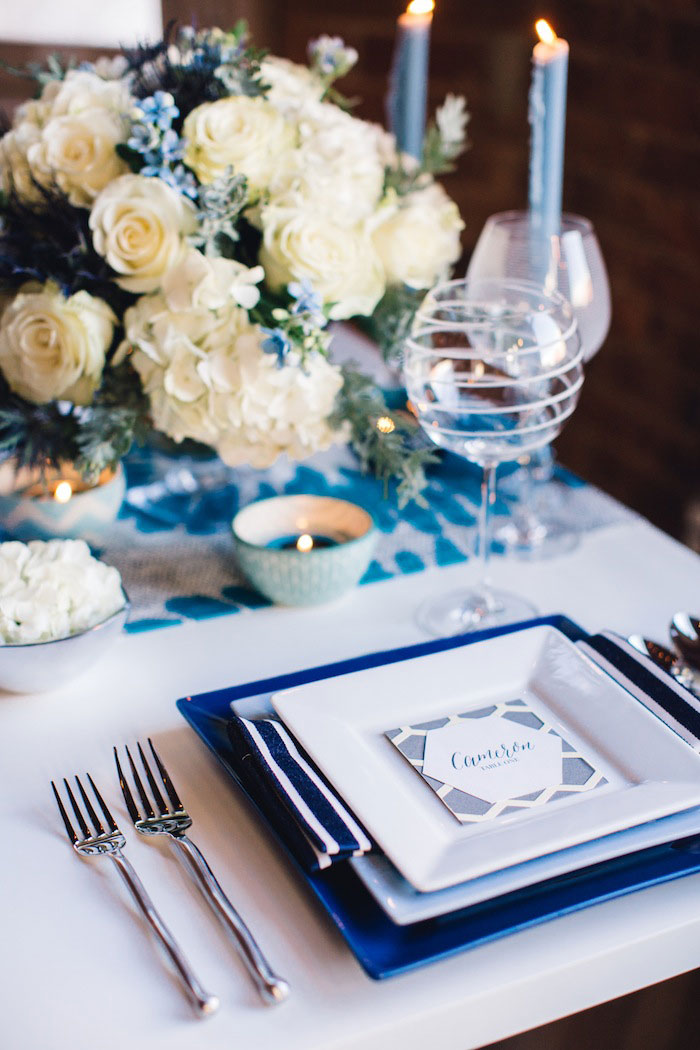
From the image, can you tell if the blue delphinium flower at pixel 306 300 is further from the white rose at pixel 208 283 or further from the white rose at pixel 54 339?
the white rose at pixel 54 339

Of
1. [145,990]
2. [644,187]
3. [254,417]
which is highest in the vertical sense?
[644,187]

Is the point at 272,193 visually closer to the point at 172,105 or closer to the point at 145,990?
the point at 172,105

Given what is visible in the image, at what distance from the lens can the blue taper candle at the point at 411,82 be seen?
1220 millimetres

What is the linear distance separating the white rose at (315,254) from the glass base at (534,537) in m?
0.29

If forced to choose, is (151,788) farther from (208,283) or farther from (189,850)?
(208,283)

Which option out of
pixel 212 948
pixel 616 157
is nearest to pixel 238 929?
pixel 212 948

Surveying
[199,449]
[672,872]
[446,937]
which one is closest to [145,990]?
[446,937]

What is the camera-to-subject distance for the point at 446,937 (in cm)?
57

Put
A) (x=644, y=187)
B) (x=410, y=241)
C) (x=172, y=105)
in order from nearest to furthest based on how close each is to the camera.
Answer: (x=172, y=105), (x=410, y=241), (x=644, y=187)

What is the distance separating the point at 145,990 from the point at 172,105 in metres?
0.73

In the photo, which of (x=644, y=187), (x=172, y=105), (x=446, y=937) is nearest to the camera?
(x=446, y=937)

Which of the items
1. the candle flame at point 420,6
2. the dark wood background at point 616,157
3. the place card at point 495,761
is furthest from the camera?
the dark wood background at point 616,157

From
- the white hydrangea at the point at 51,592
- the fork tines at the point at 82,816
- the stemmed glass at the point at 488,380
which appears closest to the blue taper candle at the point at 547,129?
the stemmed glass at the point at 488,380

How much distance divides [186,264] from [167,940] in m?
0.58
